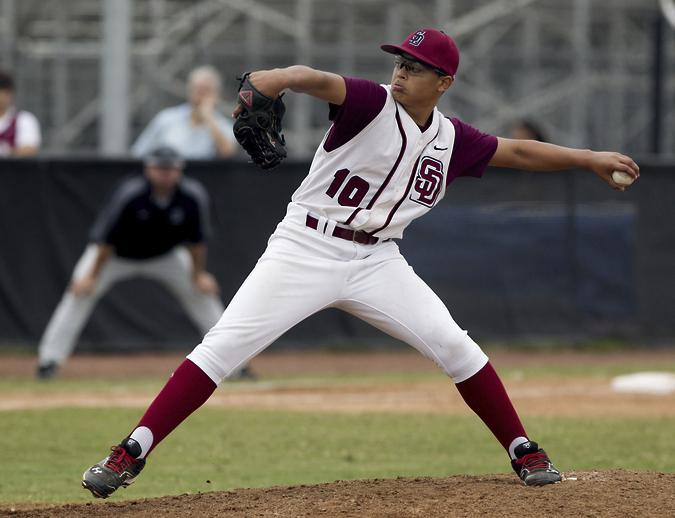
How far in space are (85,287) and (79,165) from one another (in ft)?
6.74

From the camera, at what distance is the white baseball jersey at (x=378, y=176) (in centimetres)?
498

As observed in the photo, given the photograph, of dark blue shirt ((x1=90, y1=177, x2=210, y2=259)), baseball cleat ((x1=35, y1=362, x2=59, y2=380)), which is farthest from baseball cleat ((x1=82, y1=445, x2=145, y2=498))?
baseball cleat ((x1=35, y1=362, x2=59, y2=380))

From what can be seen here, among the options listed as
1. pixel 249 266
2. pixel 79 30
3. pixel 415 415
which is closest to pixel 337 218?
pixel 415 415

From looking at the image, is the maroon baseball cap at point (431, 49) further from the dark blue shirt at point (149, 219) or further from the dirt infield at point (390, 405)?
the dark blue shirt at point (149, 219)

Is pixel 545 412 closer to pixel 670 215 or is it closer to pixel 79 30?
pixel 670 215

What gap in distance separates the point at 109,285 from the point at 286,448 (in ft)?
11.2

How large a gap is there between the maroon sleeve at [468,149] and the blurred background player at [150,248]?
4869 mm

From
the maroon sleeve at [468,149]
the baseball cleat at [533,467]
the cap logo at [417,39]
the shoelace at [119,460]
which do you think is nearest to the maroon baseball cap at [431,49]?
the cap logo at [417,39]

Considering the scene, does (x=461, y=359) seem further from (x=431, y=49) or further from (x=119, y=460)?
(x=119, y=460)

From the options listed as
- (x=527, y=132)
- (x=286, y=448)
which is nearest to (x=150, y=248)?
(x=286, y=448)

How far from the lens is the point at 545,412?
8.96 meters

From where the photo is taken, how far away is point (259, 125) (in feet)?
15.0

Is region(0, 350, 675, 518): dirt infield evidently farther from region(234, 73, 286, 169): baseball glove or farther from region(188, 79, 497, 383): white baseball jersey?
region(234, 73, 286, 169): baseball glove

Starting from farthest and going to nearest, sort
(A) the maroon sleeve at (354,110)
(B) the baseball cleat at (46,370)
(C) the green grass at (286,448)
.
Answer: (B) the baseball cleat at (46,370)
(C) the green grass at (286,448)
(A) the maroon sleeve at (354,110)
